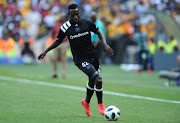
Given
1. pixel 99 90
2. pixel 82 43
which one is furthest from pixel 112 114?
pixel 82 43

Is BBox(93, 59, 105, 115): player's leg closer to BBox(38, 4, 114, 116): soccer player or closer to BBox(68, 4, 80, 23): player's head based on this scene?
BBox(38, 4, 114, 116): soccer player

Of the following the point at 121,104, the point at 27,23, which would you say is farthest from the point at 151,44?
the point at 121,104

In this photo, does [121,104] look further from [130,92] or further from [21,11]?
[21,11]

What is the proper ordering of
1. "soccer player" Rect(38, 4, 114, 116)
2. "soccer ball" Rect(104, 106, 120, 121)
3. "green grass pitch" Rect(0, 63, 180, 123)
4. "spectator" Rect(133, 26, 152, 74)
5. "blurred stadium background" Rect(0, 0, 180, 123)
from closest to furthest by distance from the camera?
"soccer ball" Rect(104, 106, 120, 121)
"green grass pitch" Rect(0, 63, 180, 123)
"soccer player" Rect(38, 4, 114, 116)
"blurred stadium background" Rect(0, 0, 180, 123)
"spectator" Rect(133, 26, 152, 74)

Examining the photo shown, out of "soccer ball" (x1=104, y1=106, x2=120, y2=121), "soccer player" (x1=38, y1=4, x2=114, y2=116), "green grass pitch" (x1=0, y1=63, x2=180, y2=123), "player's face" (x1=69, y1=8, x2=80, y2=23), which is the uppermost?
"player's face" (x1=69, y1=8, x2=80, y2=23)

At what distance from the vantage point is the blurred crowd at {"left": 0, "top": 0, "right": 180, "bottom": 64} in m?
28.9

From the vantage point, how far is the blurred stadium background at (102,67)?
896 centimetres

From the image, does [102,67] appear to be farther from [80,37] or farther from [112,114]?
[112,114]

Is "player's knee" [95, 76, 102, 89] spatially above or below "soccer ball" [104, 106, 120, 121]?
above

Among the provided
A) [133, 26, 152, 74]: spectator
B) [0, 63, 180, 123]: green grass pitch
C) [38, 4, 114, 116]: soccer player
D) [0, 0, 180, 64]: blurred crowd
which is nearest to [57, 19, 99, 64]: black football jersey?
[38, 4, 114, 116]: soccer player

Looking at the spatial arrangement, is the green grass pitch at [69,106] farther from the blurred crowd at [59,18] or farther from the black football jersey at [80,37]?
the blurred crowd at [59,18]

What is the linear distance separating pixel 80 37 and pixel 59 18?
72.6 ft

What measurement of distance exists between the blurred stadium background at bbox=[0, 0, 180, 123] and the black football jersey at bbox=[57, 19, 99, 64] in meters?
1.12

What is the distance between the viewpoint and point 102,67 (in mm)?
26797
